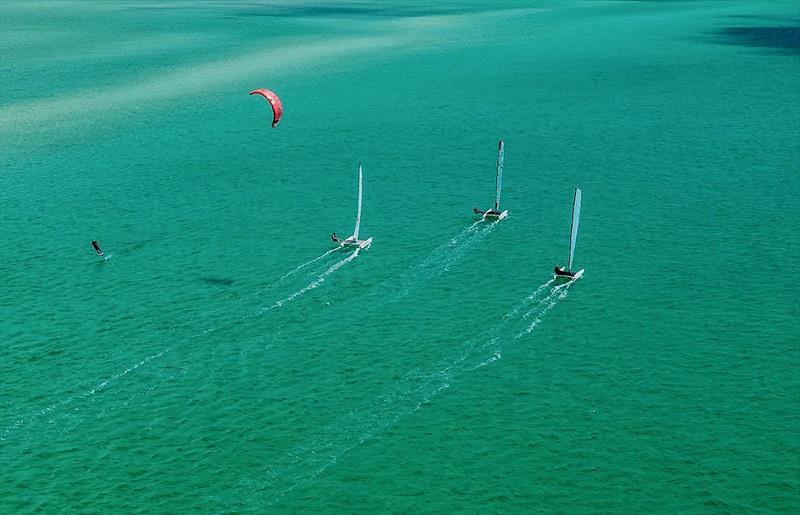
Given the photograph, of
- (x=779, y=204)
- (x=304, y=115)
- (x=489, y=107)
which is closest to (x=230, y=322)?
(x=779, y=204)

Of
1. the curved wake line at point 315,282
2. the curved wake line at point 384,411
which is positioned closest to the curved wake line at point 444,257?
the curved wake line at point 315,282

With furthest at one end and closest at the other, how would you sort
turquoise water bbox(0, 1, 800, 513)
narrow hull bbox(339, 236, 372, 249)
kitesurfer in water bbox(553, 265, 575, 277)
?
1. narrow hull bbox(339, 236, 372, 249)
2. kitesurfer in water bbox(553, 265, 575, 277)
3. turquoise water bbox(0, 1, 800, 513)

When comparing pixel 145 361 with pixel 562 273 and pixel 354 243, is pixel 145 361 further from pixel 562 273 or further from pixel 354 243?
pixel 562 273

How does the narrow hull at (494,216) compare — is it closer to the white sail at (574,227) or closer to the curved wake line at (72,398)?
the white sail at (574,227)

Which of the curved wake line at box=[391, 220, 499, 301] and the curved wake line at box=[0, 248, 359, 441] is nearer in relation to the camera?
the curved wake line at box=[0, 248, 359, 441]

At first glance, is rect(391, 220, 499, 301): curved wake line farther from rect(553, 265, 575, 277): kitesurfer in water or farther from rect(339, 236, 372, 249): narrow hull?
rect(553, 265, 575, 277): kitesurfer in water

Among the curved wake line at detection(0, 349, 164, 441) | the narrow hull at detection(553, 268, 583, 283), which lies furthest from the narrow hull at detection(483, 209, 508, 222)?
the curved wake line at detection(0, 349, 164, 441)

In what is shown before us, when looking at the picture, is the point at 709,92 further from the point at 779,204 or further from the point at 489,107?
the point at 779,204
